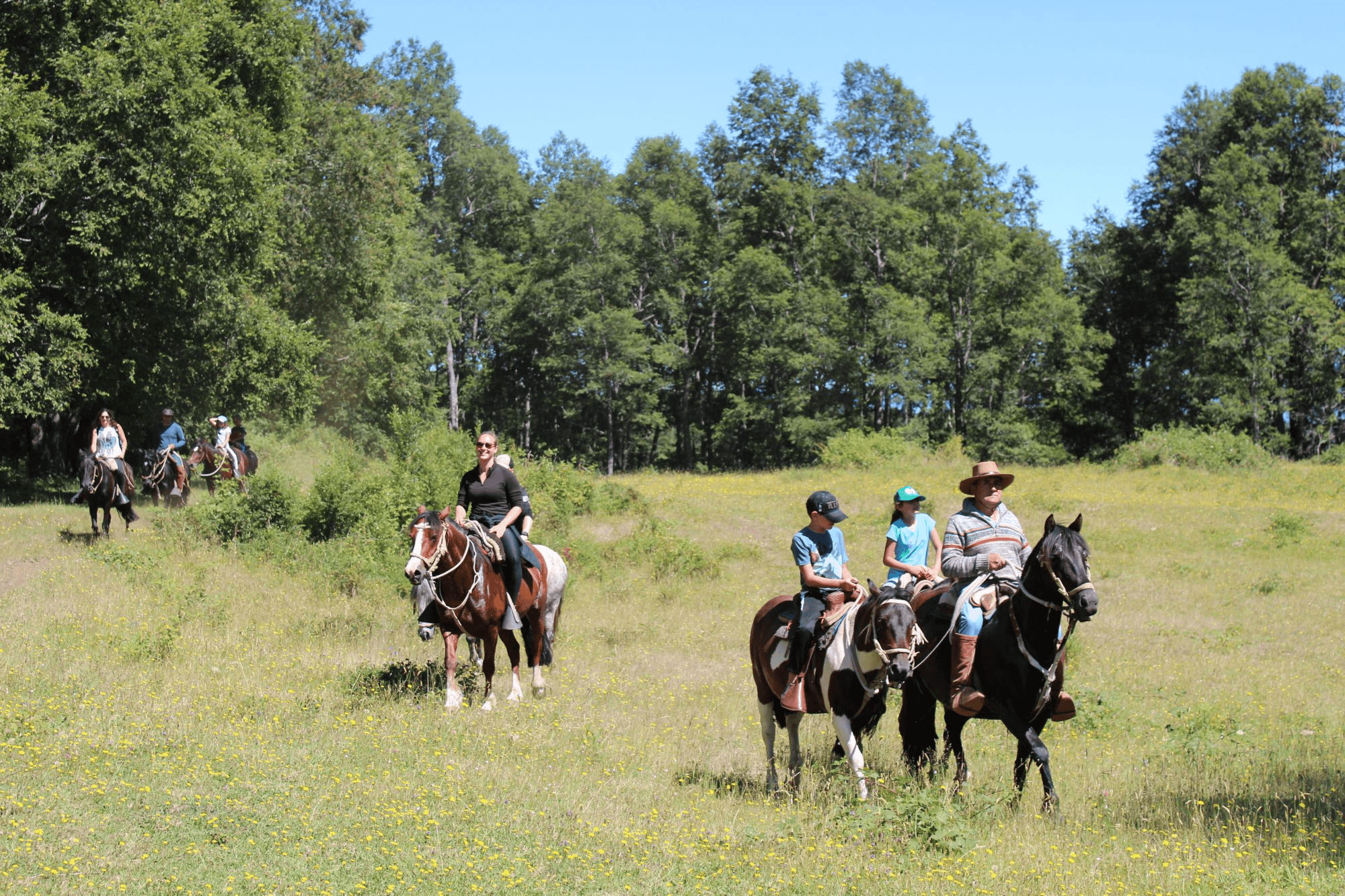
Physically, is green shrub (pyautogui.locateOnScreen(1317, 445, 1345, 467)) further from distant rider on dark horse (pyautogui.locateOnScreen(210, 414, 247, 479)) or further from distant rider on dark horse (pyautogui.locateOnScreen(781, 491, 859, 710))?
distant rider on dark horse (pyautogui.locateOnScreen(781, 491, 859, 710))

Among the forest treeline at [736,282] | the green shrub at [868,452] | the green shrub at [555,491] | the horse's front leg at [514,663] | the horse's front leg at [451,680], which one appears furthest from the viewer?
the green shrub at [868,452]

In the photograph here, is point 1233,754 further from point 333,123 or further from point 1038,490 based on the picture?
point 333,123

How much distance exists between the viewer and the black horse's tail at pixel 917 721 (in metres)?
9.27

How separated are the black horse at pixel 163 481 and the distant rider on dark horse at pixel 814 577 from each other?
19.7 meters

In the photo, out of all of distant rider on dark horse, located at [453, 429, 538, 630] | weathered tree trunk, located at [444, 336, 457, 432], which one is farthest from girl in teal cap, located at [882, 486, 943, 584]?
weathered tree trunk, located at [444, 336, 457, 432]

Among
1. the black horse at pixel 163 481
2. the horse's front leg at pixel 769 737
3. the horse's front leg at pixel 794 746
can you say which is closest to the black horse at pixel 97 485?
the black horse at pixel 163 481

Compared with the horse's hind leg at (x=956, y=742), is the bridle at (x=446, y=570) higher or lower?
higher

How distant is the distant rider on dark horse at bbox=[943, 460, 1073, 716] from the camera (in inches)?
343

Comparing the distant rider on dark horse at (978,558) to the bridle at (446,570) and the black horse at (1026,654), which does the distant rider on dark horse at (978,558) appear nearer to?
the black horse at (1026,654)

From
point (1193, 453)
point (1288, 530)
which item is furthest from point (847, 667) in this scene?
point (1193, 453)

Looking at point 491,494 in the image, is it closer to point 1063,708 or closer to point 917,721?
point 917,721

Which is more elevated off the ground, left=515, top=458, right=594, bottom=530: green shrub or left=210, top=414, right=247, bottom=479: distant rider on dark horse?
left=210, top=414, right=247, bottom=479: distant rider on dark horse

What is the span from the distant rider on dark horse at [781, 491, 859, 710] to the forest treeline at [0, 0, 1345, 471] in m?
22.6

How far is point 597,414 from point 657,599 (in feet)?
159
